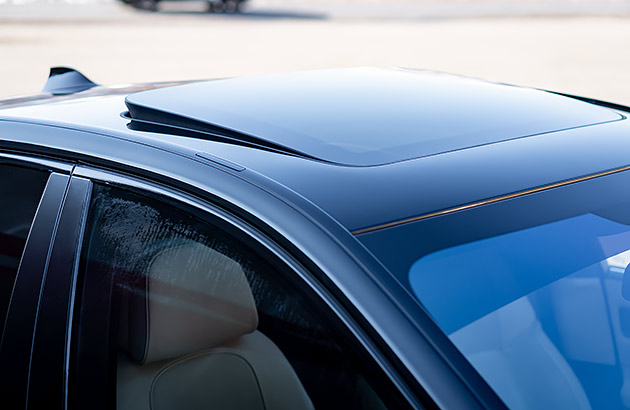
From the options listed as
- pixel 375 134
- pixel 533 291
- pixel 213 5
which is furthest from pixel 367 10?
pixel 533 291

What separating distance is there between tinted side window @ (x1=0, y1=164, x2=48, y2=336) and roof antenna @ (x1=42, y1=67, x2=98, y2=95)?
750 millimetres

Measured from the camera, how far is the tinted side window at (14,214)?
165 centimetres

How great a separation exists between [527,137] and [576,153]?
12 cm

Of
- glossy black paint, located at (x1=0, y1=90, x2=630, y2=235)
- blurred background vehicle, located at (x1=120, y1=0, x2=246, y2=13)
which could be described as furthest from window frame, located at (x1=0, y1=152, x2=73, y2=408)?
blurred background vehicle, located at (x1=120, y1=0, x2=246, y2=13)

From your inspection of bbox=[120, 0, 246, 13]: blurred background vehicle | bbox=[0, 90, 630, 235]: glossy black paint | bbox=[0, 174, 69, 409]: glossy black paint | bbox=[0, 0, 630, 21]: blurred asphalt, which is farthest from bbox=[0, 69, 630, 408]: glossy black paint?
bbox=[120, 0, 246, 13]: blurred background vehicle

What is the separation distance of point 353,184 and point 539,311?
388 millimetres

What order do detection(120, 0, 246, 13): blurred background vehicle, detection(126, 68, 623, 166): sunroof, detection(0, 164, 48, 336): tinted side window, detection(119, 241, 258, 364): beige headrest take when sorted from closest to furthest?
detection(119, 241, 258, 364): beige headrest < detection(126, 68, 623, 166): sunroof < detection(0, 164, 48, 336): tinted side window < detection(120, 0, 246, 13): blurred background vehicle

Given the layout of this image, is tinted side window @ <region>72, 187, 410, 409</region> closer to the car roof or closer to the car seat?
the car seat

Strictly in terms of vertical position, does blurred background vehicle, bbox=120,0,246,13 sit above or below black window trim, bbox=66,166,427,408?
above

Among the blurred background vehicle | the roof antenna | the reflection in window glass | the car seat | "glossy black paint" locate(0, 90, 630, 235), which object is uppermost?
the blurred background vehicle

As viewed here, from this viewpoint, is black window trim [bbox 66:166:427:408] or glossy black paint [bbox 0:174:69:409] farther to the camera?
glossy black paint [bbox 0:174:69:409]

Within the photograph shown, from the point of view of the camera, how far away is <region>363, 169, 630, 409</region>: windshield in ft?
3.80

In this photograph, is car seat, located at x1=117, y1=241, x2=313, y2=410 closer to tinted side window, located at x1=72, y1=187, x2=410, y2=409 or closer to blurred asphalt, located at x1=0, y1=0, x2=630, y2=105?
tinted side window, located at x1=72, y1=187, x2=410, y2=409

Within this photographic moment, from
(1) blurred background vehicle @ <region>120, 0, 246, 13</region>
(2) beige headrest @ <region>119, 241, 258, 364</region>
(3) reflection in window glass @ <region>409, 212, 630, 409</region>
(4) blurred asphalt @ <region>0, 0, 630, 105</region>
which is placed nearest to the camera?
(3) reflection in window glass @ <region>409, 212, 630, 409</region>
